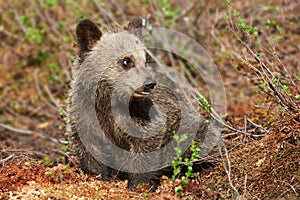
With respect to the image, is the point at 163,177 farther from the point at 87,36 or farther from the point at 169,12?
the point at 169,12

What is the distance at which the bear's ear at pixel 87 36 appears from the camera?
18.1ft

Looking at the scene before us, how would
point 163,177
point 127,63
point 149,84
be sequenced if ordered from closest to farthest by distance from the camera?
point 149,84
point 163,177
point 127,63

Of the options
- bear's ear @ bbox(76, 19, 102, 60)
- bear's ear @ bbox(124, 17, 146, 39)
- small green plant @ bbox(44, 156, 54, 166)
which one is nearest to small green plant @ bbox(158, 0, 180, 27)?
bear's ear @ bbox(124, 17, 146, 39)

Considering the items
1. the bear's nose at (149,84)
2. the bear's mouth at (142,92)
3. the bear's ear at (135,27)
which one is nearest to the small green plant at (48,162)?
the bear's mouth at (142,92)

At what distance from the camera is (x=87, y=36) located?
5621 mm

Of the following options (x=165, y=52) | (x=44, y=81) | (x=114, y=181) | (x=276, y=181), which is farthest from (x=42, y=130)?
(x=276, y=181)

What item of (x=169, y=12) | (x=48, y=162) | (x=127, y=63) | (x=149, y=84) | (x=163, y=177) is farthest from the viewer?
(x=169, y=12)

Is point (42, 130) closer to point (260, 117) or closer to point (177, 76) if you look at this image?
point (177, 76)

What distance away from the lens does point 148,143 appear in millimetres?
5328

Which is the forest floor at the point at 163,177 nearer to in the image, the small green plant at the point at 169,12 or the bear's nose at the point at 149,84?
the small green plant at the point at 169,12

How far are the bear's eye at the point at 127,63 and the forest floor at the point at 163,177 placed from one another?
1205 millimetres

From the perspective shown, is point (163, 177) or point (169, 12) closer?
point (163, 177)

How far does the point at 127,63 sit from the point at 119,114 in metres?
Result: 0.55

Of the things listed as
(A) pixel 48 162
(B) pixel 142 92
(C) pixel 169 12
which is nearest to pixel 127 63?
(B) pixel 142 92
